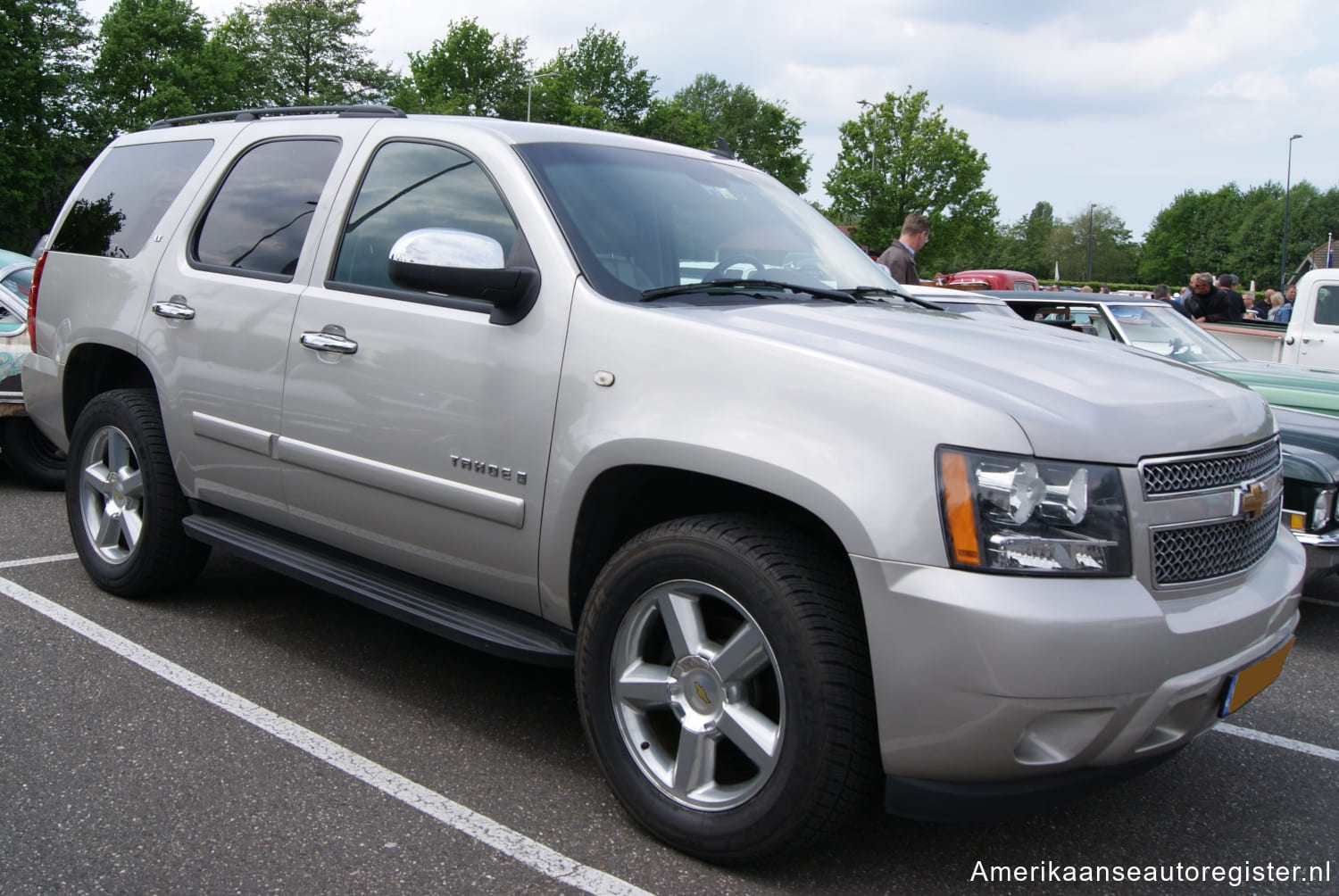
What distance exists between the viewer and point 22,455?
702cm

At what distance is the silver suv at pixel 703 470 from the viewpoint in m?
2.23

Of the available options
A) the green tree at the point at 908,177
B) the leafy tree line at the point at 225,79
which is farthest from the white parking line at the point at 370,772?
the green tree at the point at 908,177

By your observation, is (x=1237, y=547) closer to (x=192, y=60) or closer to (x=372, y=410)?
(x=372, y=410)

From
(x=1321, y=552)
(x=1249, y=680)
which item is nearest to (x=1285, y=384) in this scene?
(x=1321, y=552)

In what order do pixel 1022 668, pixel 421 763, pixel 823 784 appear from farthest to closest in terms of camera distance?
pixel 421 763 → pixel 823 784 → pixel 1022 668

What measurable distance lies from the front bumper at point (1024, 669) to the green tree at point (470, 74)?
54774mm

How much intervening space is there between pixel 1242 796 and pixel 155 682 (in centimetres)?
343

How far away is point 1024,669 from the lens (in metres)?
2.15

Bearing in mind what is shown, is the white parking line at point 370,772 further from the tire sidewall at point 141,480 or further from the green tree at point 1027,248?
the green tree at point 1027,248

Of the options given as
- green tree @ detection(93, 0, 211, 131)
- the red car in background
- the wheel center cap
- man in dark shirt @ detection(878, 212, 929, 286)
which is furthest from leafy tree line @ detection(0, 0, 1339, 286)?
the wheel center cap

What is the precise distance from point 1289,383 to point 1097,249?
5365 inches

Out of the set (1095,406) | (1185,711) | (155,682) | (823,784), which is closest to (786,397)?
(1095,406)

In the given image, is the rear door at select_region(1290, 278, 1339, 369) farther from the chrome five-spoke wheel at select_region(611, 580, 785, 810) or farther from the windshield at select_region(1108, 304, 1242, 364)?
the chrome five-spoke wheel at select_region(611, 580, 785, 810)

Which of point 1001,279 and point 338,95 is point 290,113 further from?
point 338,95
